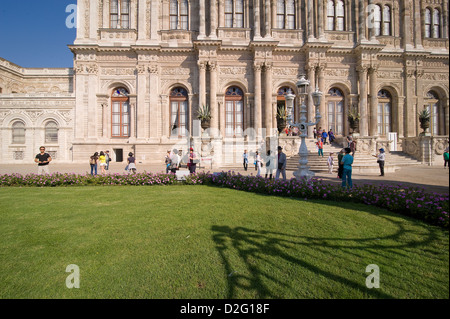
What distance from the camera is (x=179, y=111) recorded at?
22.9m

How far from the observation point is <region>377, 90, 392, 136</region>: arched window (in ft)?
79.5

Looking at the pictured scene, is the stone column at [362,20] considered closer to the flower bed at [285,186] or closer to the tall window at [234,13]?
the tall window at [234,13]

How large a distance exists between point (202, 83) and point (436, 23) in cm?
2712

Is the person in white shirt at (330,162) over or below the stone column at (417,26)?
below

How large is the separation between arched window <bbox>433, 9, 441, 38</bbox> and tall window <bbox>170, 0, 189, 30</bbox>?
87.3ft

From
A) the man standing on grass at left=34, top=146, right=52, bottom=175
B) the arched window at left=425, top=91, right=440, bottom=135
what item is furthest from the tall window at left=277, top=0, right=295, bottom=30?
the man standing on grass at left=34, top=146, right=52, bottom=175

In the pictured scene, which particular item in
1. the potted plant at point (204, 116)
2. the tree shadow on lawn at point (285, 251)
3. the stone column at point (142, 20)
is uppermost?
Result: the stone column at point (142, 20)

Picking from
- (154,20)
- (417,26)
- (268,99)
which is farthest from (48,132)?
(417,26)

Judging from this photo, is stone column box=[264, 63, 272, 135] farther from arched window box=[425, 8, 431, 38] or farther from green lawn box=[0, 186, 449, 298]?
arched window box=[425, 8, 431, 38]

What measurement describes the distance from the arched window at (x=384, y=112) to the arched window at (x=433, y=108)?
375 cm

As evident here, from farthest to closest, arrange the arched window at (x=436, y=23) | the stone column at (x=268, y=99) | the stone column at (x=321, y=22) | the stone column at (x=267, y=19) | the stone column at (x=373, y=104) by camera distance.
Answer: the arched window at (x=436, y=23), the stone column at (x=373, y=104), the stone column at (x=321, y=22), the stone column at (x=267, y=19), the stone column at (x=268, y=99)

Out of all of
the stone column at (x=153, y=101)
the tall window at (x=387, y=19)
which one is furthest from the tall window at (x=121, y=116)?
the tall window at (x=387, y=19)

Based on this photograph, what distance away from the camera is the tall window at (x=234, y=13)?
2272cm

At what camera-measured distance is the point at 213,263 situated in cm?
327
